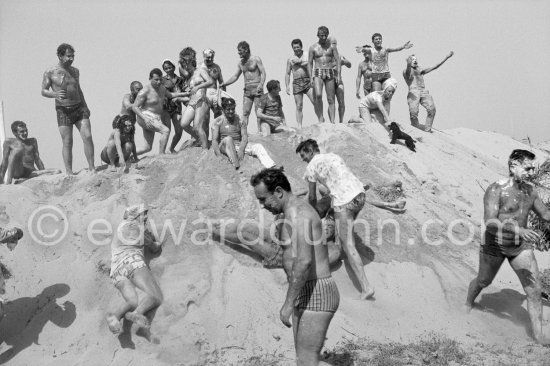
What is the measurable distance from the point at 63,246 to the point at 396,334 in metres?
3.96

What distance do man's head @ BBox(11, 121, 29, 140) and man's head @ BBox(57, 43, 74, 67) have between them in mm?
1522

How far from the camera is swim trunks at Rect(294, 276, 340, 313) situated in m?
3.93

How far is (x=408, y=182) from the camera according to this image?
8.48 m

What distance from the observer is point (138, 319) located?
5.47 metres

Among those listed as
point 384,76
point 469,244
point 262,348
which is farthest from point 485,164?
point 262,348

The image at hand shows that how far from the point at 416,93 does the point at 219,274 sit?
6.35 meters

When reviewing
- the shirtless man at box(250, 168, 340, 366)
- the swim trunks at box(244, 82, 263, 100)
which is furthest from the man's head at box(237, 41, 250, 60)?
the shirtless man at box(250, 168, 340, 366)

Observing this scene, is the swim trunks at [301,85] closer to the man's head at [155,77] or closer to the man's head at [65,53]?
the man's head at [155,77]

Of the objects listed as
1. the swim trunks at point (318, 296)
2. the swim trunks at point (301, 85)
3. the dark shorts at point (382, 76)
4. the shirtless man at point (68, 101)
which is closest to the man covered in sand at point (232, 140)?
the shirtless man at point (68, 101)

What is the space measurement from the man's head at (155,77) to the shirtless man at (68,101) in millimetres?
994

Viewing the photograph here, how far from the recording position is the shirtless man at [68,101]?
8.17 m

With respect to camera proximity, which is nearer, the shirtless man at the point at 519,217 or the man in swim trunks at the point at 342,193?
the shirtless man at the point at 519,217

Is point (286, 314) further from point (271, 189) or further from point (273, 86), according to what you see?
point (273, 86)

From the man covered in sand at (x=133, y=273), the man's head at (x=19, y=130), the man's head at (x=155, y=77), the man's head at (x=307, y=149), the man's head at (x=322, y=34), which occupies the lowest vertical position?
the man covered in sand at (x=133, y=273)
